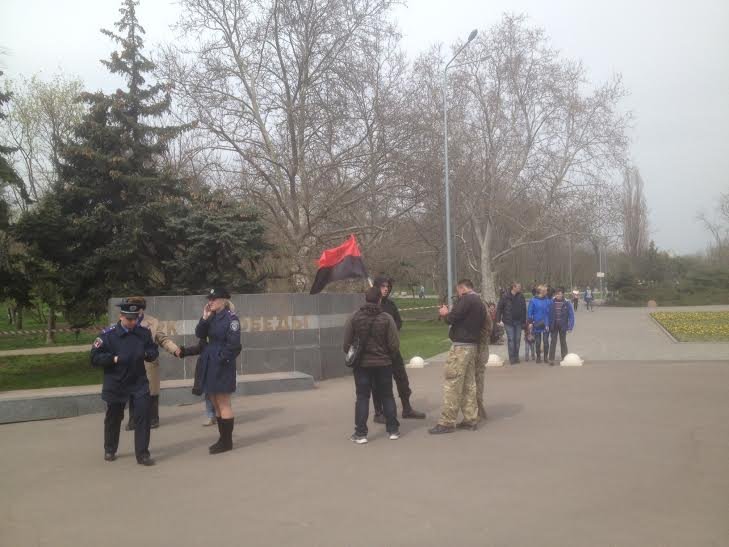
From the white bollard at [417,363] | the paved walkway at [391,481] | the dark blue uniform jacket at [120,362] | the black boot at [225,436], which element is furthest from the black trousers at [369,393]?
the white bollard at [417,363]

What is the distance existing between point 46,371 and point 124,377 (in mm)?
11567

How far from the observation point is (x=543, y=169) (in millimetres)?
38531

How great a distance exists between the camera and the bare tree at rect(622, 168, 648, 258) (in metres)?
66.9

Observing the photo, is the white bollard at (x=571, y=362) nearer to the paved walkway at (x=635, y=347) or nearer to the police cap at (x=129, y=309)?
the paved walkway at (x=635, y=347)

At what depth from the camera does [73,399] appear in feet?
32.7

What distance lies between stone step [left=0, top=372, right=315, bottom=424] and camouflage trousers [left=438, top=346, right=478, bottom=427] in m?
4.35

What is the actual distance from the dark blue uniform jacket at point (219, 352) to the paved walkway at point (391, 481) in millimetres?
750

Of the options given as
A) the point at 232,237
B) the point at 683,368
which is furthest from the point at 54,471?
the point at 683,368

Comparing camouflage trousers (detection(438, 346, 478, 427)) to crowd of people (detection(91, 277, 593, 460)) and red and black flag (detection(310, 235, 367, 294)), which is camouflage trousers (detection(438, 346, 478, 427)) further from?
red and black flag (detection(310, 235, 367, 294))

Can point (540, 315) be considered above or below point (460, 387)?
above

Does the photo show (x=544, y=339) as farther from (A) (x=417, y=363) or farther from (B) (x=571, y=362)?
(A) (x=417, y=363)

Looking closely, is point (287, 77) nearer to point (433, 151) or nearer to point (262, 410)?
point (433, 151)

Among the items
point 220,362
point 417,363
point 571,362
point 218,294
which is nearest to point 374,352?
point 220,362

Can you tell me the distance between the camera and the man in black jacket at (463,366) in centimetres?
796
